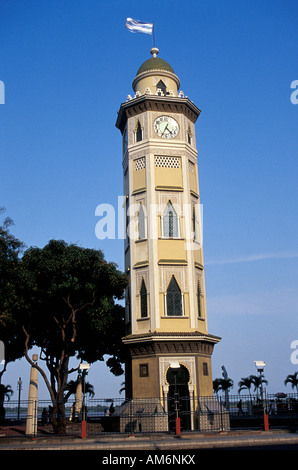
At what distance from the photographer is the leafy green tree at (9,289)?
27.9 m

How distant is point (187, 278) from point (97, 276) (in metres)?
5.97

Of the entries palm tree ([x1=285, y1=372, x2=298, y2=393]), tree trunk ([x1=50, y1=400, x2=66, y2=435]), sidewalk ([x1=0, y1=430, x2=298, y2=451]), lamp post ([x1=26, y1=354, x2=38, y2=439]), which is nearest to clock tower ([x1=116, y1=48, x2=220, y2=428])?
tree trunk ([x1=50, y1=400, x2=66, y2=435])

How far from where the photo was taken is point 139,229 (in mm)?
32281

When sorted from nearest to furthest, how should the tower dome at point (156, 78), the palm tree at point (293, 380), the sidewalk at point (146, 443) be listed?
the sidewalk at point (146, 443), the tower dome at point (156, 78), the palm tree at point (293, 380)

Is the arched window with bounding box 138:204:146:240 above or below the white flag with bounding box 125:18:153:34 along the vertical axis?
below

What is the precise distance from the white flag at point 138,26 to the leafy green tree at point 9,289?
16442mm

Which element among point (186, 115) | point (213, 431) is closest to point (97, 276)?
point (213, 431)

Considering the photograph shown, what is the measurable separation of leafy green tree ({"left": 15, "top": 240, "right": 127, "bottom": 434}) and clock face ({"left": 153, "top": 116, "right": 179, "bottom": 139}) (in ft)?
33.4

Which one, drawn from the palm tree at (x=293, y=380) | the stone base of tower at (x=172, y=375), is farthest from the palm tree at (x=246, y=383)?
the stone base of tower at (x=172, y=375)

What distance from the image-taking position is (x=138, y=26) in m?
35.1

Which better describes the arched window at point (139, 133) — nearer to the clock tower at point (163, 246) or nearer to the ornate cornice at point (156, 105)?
the clock tower at point (163, 246)

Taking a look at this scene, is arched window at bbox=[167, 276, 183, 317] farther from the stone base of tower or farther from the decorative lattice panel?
the decorative lattice panel

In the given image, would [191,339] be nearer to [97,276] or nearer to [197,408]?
[197,408]

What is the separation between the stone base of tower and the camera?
2786 centimetres
